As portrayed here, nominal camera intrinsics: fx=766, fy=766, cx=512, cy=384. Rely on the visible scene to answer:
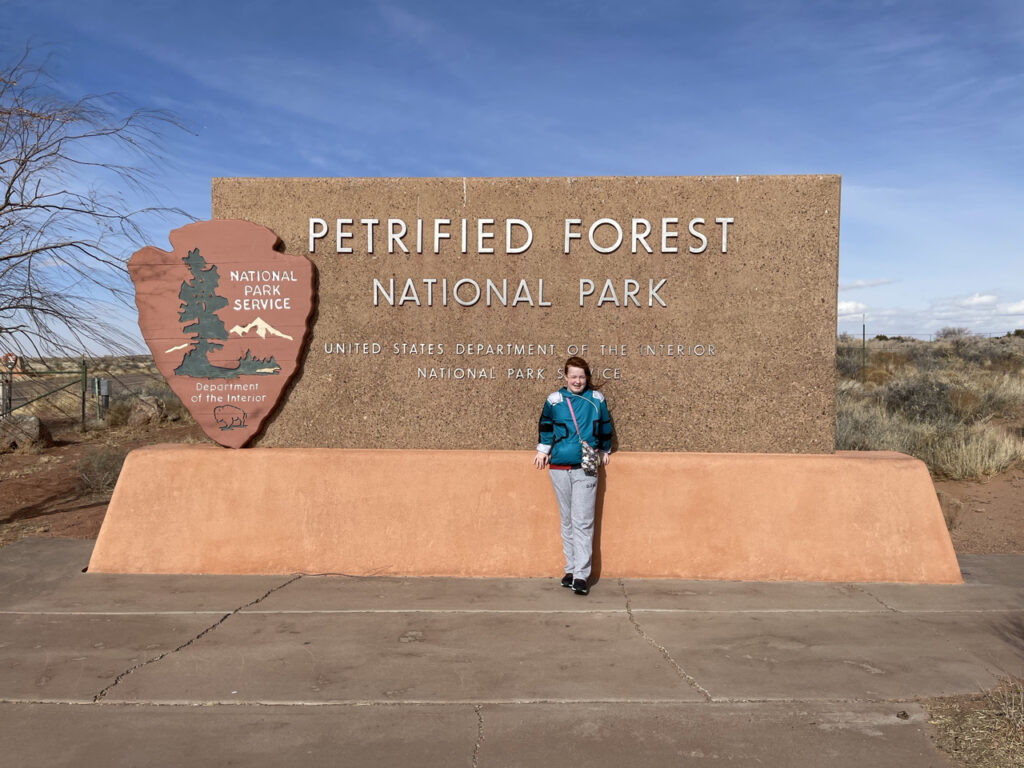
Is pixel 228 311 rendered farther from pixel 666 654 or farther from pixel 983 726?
pixel 983 726

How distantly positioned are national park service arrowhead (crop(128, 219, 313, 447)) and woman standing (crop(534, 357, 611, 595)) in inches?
89.8

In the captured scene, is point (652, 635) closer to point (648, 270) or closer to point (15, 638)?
point (648, 270)

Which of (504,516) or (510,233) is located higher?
(510,233)

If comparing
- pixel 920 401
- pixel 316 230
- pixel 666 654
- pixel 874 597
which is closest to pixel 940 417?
pixel 920 401

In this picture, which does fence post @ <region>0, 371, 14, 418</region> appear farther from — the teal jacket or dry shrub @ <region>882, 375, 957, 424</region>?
dry shrub @ <region>882, 375, 957, 424</region>

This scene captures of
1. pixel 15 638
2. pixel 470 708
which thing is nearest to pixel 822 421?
pixel 470 708

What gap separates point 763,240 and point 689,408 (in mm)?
1534

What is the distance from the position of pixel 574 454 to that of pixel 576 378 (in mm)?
582

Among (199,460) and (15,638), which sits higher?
(199,460)

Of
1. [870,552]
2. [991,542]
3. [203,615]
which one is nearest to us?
[203,615]

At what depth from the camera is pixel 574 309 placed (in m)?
6.47

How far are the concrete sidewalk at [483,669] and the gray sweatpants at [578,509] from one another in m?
0.26

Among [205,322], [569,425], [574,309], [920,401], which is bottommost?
[920,401]

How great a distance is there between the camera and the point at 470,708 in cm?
382
